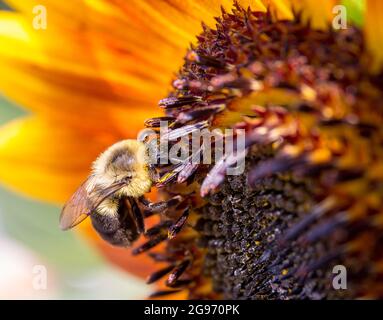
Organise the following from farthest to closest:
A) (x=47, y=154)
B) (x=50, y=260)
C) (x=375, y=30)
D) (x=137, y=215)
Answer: (x=50, y=260)
(x=47, y=154)
(x=137, y=215)
(x=375, y=30)

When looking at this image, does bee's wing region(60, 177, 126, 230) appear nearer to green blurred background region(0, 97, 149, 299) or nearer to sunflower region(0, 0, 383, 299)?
sunflower region(0, 0, 383, 299)

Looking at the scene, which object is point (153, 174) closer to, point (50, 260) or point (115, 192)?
point (115, 192)

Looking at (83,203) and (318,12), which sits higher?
(318,12)

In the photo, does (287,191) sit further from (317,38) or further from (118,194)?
(118,194)

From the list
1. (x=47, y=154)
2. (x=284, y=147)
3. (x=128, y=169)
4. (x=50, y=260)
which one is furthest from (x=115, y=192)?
(x=50, y=260)

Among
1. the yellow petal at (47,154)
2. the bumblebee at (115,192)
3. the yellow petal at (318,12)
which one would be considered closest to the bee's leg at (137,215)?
the bumblebee at (115,192)

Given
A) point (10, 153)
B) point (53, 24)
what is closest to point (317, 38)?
point (53, 24)
